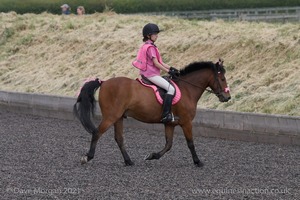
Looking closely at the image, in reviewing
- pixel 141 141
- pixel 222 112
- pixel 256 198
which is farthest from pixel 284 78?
pixel 256 198

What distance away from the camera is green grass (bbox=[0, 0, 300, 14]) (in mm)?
51719

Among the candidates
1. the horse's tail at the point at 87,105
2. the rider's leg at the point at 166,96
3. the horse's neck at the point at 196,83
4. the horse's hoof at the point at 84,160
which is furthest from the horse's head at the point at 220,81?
the horse's hoof at the point at 84,160

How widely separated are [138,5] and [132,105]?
39871 mm

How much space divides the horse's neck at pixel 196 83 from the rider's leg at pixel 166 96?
42 cm

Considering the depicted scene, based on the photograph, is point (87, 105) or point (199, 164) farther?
point (87, 105)

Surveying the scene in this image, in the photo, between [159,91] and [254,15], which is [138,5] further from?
[159,91]

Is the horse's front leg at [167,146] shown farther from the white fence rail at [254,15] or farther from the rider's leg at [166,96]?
the white fence rail at [254,15]

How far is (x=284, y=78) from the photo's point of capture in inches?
800

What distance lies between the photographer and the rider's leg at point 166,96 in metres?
14.2

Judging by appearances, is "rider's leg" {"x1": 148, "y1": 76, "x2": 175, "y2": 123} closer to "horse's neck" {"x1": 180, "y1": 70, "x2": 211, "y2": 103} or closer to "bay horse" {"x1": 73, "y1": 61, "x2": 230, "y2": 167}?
"bay horse" {"x1": 73, "y1": 61, "x2": 230, "y2": 167}

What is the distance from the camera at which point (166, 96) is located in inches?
560

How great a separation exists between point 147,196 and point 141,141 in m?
6.41

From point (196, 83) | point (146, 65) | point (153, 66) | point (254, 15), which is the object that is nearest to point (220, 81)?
point (196, 83)

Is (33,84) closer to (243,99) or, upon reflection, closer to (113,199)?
(243,99)
